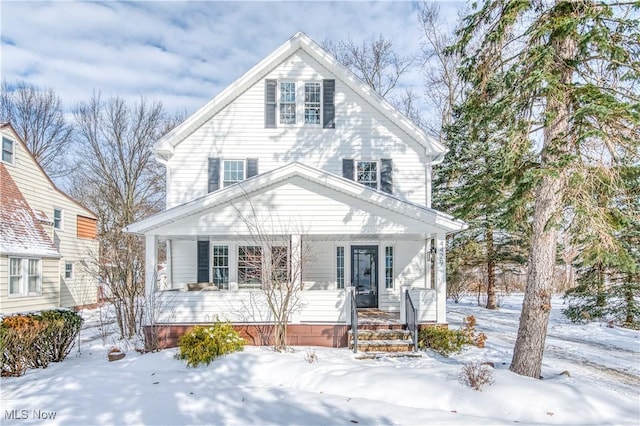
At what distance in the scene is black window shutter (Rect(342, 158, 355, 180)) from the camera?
1262cm

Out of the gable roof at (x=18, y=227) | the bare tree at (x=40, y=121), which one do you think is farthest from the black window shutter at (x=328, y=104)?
the bare tree at (x=40, y=121)

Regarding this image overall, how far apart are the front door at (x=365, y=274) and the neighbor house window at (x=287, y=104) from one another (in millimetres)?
4745

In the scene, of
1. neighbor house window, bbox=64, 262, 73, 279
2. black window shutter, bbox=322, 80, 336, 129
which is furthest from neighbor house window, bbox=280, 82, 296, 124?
neighbor house window, bbox=64, 262, 73, 279

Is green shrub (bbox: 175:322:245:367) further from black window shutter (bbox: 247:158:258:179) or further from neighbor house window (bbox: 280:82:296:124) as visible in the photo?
neighbor house window (bbox: 280:82:296:124)

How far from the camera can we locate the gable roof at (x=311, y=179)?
9.62 meters

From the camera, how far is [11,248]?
14.6m

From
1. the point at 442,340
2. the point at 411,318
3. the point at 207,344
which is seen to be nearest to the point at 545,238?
the point at 442,340

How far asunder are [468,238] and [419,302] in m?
8.31

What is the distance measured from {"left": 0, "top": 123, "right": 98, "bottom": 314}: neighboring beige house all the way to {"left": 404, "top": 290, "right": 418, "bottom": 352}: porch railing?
1028 centimetres

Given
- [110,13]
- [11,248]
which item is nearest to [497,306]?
[110,13]

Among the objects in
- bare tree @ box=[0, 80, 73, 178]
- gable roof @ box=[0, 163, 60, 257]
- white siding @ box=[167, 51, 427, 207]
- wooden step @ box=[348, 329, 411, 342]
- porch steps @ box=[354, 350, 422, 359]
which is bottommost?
porch steps @ box=[354, 350, 422, 359]

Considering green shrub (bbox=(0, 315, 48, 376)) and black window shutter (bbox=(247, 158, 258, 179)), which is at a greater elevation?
black window shutter (bbox=(247, 158, 258, 179))

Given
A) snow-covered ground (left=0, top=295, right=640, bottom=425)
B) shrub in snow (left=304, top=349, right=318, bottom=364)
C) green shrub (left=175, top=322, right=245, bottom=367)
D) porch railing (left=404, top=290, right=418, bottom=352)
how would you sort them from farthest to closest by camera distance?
porch railing (left=404, top=290, right=418, bottom=352), green shrub (left=175, top=322, right=245, bottom=367), shrub in snow (left=304, top=349, right=318, bottom=364), snow-covered ground (left=0, top=295, right=640, bottom=425)

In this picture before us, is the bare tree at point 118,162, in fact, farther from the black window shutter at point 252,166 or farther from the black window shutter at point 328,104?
the black window shutter at point 328,104
